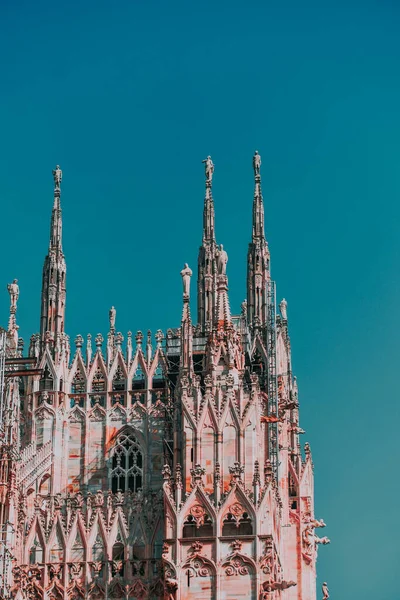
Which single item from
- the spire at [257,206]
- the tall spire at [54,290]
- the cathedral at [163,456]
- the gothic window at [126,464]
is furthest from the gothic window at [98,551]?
the spire at [257,206]

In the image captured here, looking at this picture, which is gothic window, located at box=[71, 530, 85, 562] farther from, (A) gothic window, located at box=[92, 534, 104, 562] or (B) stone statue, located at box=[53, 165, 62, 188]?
(B) stone statue, located at box=[53, 165, 62, 188]

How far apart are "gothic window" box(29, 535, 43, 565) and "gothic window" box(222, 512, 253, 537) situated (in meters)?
7.18

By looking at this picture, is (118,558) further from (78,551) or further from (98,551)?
(78,551)

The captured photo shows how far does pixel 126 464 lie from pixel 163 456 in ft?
6.00

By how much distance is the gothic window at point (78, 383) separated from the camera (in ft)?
252

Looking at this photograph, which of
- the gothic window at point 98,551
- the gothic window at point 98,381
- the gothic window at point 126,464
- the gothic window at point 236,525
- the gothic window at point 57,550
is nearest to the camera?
the gothic window at point 236,525

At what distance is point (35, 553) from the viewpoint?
70.3 metres

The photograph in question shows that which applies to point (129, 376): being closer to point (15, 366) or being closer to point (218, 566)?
A: point (15, 366)

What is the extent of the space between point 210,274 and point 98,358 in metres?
6.37

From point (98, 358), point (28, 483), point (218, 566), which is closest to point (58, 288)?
Result: point (98, 358)

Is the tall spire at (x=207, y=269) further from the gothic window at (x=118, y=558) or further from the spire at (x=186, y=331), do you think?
the gothic window at (x=118, y=558)

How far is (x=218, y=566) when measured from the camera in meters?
67.0

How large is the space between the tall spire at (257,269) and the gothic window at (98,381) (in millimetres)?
6790

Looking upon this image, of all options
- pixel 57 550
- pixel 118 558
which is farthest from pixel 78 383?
pixel 118 558
